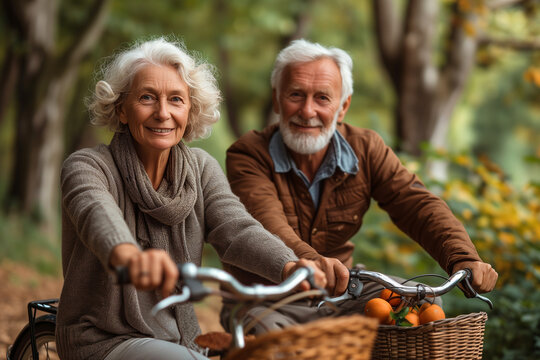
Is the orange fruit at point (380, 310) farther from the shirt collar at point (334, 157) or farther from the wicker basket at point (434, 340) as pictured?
the shirt collar at point (334, 157)

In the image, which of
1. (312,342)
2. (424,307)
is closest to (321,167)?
(424,307)

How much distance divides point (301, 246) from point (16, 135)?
750 centimetres

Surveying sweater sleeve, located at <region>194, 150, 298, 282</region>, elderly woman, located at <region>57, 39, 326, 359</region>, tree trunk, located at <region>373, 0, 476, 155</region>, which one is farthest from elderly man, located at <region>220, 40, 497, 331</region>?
tree trunk, located at <region>373, 0, 476, 155</region>

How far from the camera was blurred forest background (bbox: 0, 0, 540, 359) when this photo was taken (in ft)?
17.2

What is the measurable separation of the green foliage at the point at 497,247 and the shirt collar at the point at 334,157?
5.88ft

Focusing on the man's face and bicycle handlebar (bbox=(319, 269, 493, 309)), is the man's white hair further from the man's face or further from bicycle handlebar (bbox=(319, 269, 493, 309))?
bicycle handlebar (bbox=(319, 269, 493, 309))

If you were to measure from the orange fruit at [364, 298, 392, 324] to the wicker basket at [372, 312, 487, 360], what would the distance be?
10 centimetres

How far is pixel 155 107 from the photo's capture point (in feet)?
8.44

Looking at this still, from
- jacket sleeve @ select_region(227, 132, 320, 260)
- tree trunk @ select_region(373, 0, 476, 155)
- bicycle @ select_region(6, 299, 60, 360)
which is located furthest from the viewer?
tree trunk @ select_region(373, 0, 476, 155)

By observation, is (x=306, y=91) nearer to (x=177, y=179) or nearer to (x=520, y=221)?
(x=177, y=179)

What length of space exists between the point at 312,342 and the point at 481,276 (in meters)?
1.31

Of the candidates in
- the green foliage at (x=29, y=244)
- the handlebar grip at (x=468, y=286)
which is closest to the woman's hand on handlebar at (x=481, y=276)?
the handlebar grip at (x=468, y=286)

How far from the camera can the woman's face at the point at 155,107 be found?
8.43ft

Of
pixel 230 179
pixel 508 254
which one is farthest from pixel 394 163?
pixel 508 254
